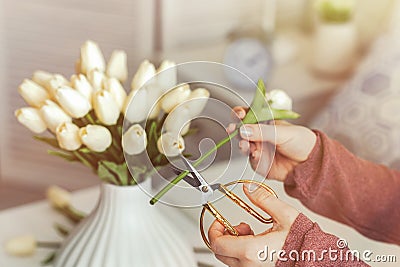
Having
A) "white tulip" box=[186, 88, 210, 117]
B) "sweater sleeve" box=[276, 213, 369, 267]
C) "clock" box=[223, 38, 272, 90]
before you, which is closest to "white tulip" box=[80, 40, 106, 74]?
"white tulip" box=[186, 88, 210, 117]

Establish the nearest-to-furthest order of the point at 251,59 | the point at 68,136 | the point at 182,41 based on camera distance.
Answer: the point at 68,136 → the point at 251,59 → the point at 182,41

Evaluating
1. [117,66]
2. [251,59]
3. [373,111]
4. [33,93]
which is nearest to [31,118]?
[33,93]

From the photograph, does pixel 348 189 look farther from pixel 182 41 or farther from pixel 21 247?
pixel 182 41

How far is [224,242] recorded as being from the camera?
0.77 m

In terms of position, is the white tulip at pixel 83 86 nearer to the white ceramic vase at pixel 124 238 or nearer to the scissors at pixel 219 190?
the white ceramic vase at pixel 124 238

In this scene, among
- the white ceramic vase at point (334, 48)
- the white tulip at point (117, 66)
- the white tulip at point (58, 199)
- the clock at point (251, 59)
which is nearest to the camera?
the white tulip at point (117, 66)

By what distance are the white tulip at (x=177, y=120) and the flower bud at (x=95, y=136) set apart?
12cm

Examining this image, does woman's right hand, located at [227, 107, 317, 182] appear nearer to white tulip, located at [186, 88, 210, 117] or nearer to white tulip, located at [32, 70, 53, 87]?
white tulip, located at [186, 88, 210, 117]

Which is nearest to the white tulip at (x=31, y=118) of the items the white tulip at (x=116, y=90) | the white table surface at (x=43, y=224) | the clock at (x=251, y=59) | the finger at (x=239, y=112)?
the white tulip at (x=116, y=90)

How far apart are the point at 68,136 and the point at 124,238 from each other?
0.56ft

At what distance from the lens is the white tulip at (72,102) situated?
3.13 ft

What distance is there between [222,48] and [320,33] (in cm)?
27

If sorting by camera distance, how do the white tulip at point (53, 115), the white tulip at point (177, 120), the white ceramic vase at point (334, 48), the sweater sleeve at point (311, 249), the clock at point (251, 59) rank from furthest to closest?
the white ceramic vase at point (334, 48), the clock at point (251, 59), the white tulip at point (53, 115), the white tulip at point (177, 120), the sweater sleeve at point (311, 249)

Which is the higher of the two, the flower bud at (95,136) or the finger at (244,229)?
the flower bud at (95,136)
